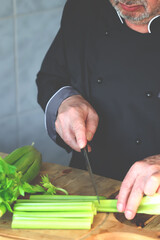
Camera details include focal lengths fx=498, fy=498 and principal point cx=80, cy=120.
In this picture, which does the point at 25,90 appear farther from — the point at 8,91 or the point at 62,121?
the point at 62,121

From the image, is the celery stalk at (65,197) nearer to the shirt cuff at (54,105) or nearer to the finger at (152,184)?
the finger at (152,184)

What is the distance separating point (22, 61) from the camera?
2.86m

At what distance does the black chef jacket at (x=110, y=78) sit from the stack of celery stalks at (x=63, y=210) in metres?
0.45

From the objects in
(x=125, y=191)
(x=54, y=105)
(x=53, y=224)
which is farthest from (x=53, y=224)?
(x=54, y=105)

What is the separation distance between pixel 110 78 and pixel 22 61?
88 centimetres

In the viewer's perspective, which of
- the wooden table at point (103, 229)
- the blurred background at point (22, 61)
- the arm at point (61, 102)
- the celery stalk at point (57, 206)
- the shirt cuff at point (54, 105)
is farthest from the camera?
the blurred background at point (22, 61)

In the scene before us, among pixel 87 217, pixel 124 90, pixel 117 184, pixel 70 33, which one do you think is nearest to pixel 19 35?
pixel 70 33

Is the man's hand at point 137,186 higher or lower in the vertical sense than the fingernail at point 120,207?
higher

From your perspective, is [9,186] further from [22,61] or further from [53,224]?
[22,61]

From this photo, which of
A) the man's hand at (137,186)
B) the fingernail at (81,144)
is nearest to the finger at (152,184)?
the man's hand at (137,186)

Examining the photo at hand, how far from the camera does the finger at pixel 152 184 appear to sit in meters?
1.63

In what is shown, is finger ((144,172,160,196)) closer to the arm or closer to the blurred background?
the arm

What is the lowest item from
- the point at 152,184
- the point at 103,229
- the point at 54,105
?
the point at 103,229

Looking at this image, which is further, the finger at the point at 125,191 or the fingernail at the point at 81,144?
the fingernail at the point at 81,144
